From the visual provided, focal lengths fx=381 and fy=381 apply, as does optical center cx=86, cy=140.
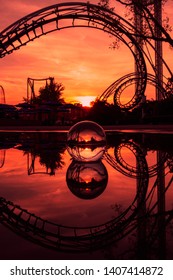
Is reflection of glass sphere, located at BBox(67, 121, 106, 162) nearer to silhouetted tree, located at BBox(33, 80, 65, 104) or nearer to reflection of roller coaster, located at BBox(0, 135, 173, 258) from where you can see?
reflection of roller coaster, located at BBox(0, 135, 173, 258)

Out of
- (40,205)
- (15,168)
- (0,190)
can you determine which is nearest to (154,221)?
(40,205)

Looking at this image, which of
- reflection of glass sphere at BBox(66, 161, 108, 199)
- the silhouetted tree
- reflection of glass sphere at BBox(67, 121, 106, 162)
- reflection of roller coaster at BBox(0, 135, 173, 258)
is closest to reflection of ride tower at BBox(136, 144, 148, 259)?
reflection of roller coaster at BBox(0, 135, 173, 258)

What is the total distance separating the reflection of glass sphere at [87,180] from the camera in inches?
107

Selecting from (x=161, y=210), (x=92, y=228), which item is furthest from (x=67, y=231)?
(x=161, y=210)

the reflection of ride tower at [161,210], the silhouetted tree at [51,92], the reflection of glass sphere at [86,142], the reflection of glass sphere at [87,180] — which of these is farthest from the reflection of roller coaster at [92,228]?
the silhouetted tree at [51,92]

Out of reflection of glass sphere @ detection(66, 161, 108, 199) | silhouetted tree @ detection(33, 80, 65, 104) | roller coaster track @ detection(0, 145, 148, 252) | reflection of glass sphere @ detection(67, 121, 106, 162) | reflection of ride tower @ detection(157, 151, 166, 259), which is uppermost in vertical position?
silhouetted tree @ detection(33, 80, 65, 104)

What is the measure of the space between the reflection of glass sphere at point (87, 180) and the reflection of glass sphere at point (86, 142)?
135mm

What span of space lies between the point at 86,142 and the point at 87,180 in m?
1.37

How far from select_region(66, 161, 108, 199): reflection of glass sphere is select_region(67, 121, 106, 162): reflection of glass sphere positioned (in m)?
0.14

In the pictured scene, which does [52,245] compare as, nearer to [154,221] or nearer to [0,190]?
[154,221]

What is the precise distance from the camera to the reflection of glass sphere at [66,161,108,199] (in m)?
2.72

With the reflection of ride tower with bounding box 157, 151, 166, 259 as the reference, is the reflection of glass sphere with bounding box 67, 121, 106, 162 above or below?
above

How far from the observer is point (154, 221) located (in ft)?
6.28

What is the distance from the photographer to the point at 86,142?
453 cm
